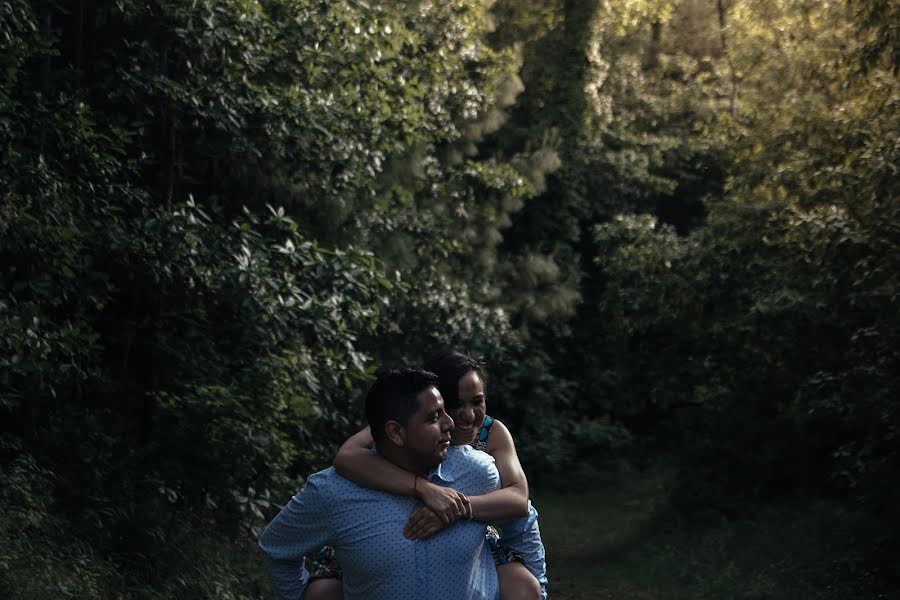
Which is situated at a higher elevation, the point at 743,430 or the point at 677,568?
the point at 743,430

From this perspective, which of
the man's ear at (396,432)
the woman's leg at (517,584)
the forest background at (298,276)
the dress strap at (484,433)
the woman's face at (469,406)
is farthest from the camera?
the forest background at (298,276)

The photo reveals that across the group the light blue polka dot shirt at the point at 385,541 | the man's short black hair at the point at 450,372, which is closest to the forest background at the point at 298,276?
the man's short black hair at the point at 450,372

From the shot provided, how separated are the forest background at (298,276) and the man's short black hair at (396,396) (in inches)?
172

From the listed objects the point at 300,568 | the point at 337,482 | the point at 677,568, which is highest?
the point at 337,482

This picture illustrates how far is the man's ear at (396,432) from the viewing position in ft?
11.4

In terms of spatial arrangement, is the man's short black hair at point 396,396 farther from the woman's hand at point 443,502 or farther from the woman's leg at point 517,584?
the woman's leg at point 517,584

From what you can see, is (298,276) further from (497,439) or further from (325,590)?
(325,590)

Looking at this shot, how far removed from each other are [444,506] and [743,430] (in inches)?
578

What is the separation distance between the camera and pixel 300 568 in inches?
146

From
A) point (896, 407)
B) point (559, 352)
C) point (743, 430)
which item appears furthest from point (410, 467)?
point (559, 352)

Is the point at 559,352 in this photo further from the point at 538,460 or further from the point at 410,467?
the point at 410,467

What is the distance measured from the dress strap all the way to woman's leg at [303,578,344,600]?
109 centimetres

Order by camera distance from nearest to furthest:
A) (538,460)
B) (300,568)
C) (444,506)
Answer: (444,506) → (300,568) → (538,460)

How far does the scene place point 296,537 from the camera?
3.55 m
